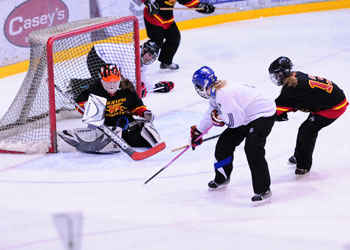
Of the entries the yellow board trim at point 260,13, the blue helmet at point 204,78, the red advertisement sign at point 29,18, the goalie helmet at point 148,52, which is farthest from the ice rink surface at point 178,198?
the yellow board trim at point 260,13

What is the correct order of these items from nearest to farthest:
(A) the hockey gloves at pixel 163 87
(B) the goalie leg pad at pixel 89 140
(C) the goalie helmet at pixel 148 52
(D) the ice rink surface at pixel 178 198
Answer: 1. (D) the ice rink surface at pixel 178 198
2. (B) the goalie leg pad at pixel 89 140
3. (C) the goalie helmet at pixel 148 52
4. (A) the hockey gloves at pixel 163 87

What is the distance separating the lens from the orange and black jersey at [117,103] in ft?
15.1

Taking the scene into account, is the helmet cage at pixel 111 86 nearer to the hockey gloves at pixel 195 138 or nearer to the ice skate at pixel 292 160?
the hockey gloves at pixel 195 138

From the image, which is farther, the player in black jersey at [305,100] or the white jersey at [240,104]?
the player in black jersey at [305,100]

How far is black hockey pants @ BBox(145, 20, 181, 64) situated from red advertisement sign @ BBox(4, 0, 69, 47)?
3.07 ft

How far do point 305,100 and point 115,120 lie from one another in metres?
1.45

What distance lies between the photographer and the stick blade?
177 inches

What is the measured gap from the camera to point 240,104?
3.55 metres

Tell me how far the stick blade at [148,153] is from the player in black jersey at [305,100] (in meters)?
1.02

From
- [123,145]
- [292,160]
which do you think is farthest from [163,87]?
[292,160]

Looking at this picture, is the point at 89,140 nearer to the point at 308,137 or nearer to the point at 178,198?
the point at 178,198

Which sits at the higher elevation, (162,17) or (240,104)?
(240,104)

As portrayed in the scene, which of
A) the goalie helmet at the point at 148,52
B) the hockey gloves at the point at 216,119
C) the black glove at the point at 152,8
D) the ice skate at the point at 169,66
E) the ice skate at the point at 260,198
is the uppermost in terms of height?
the hockey gloves at the point at 216,119

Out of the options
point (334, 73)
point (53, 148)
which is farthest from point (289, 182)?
point (334, 73)
